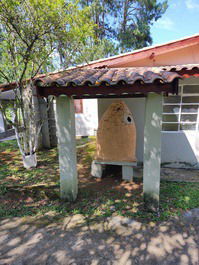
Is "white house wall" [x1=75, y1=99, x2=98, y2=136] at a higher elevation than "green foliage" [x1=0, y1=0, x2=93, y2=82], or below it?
below

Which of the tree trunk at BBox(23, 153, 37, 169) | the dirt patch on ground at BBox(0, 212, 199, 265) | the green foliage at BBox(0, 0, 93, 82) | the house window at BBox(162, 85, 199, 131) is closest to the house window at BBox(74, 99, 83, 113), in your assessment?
the green foliage at BBox(0, 0, 93, 82)

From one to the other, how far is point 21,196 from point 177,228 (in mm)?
3347

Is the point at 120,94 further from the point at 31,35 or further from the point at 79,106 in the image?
the point at 79,106

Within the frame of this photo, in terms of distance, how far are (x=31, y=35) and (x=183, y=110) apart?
16.2ft

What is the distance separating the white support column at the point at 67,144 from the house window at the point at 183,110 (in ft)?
11.4

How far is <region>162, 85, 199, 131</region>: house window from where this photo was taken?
4.80 meters

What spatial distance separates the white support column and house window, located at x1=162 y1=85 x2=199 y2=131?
3472 millimetres

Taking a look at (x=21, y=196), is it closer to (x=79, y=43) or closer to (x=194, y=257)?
(x=194, y=257)

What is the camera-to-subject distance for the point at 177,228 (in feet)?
8.79

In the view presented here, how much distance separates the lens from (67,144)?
3.10 metres

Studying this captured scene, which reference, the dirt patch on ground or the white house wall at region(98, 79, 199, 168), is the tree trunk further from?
the white house wall at region(98, 79, 199, 168)

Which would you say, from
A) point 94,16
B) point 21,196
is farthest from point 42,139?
point 94,16

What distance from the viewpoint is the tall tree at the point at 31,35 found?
11.3 ft

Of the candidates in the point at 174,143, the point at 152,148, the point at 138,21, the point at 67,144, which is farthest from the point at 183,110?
the point at 138,21
